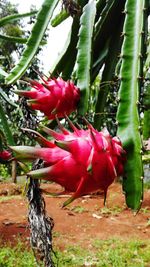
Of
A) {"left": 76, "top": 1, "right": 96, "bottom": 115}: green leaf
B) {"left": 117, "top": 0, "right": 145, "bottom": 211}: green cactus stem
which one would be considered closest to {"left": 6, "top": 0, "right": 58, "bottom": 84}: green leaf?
{"left": 76, "top": 1, "right": 96, "bottom": 115}: green leaf

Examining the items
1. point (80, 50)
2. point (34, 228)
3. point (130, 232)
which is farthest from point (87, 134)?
point (130, 232)

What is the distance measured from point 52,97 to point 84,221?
386 cm

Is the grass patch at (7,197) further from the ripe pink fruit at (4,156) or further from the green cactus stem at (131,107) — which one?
the green cactus stem at (131,107)

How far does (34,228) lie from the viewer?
2.32 metres

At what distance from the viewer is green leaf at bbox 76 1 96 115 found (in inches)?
36.9

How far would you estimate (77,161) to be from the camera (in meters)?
0.59

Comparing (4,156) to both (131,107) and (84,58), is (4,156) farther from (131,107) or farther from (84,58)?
(131,107)

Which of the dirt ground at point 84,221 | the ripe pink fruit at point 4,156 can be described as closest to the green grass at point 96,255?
the dirt ground at point 84,221

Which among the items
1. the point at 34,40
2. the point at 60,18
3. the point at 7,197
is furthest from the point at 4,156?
the point at 7,197

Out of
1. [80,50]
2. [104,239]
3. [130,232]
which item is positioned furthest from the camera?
[130,232]

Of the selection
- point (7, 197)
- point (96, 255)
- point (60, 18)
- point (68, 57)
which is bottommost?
point (96, 255)

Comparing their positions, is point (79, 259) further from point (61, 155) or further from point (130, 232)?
point (61, 155)

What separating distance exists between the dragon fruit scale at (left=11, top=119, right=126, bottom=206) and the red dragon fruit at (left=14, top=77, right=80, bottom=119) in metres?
0.27

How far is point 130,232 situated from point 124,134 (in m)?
3.58
